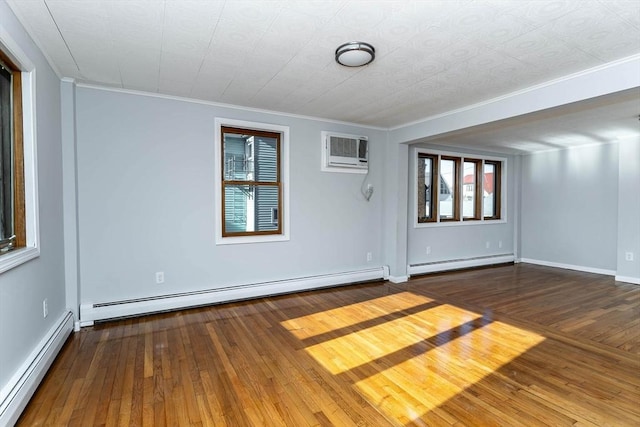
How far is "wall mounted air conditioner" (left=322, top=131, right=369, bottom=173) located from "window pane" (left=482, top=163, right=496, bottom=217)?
3.37 metres

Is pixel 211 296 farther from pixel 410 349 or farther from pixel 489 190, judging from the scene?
→ pixel 489 190

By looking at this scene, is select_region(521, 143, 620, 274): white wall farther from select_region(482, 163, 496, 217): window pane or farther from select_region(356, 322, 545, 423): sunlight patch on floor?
select_region(356, 322, 545, 423): sunlight patch on floor

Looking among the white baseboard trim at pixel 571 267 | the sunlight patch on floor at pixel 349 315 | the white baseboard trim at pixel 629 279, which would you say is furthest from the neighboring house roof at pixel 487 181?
the sunlight patch on floor at pixel 349 315

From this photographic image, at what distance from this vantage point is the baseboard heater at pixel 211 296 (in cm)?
332

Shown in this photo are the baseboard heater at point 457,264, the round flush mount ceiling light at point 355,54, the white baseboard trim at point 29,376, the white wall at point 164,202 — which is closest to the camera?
the white baseboard trim at point 29,376

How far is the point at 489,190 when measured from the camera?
6.95 meters

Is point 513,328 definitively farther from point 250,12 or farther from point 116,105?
point 116,105

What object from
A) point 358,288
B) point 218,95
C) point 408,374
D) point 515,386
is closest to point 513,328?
point 515,386

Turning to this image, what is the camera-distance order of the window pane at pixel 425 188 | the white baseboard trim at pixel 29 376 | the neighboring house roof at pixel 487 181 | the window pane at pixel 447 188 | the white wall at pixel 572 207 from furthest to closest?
the neighboring house roof at pixel 487 181, the window pane at pixel 447 188, the window pane at pixel 425 188, the white wall at pixel 572 207, the white baseboard trim at pixel 29 376

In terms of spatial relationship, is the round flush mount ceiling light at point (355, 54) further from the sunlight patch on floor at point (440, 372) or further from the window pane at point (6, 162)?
the sunlight patch on floor at point (440, 372)

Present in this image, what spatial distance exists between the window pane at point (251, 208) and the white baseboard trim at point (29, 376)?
1.93 m

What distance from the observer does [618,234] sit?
5312 millimetres

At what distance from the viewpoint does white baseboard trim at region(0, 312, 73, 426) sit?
69.4 inches

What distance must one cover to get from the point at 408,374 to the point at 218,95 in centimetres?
333
